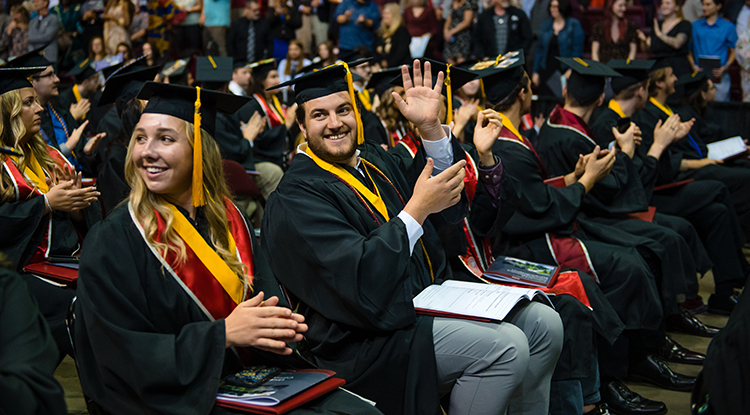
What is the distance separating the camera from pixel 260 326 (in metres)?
2.02

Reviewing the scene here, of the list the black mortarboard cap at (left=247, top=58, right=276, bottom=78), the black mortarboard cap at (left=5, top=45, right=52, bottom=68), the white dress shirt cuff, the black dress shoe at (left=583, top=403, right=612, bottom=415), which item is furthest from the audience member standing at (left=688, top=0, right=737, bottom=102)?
the black mortarboard cap at (left=5, top=45, right=52, bottom=68)

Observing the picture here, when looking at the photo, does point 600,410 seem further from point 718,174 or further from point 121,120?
point 718,174

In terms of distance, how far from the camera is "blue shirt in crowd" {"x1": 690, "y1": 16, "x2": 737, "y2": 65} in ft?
29.5

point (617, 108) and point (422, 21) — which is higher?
point (422, 21)

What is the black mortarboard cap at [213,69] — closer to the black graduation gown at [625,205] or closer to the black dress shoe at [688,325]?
the black graduation gown at [625,205]

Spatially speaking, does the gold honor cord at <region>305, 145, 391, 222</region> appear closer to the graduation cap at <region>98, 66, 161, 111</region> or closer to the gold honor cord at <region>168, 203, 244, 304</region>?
the gold honor cord at <region>168, 203, 244, 304</region>

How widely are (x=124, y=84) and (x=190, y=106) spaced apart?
1777mm

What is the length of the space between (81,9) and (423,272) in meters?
11.1

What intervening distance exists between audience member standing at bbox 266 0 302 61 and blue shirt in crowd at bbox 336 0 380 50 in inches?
29.4

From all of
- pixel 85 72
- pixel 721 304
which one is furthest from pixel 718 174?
pixel 85 72

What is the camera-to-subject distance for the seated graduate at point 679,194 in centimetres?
524

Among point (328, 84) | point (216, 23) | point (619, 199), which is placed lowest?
point (619, 199)

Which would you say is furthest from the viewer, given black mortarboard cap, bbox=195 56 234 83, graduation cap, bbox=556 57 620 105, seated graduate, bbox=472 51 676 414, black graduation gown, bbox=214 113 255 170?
black mortarboard cap, bbox=195 56 234 83

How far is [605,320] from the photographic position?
3498 mm
